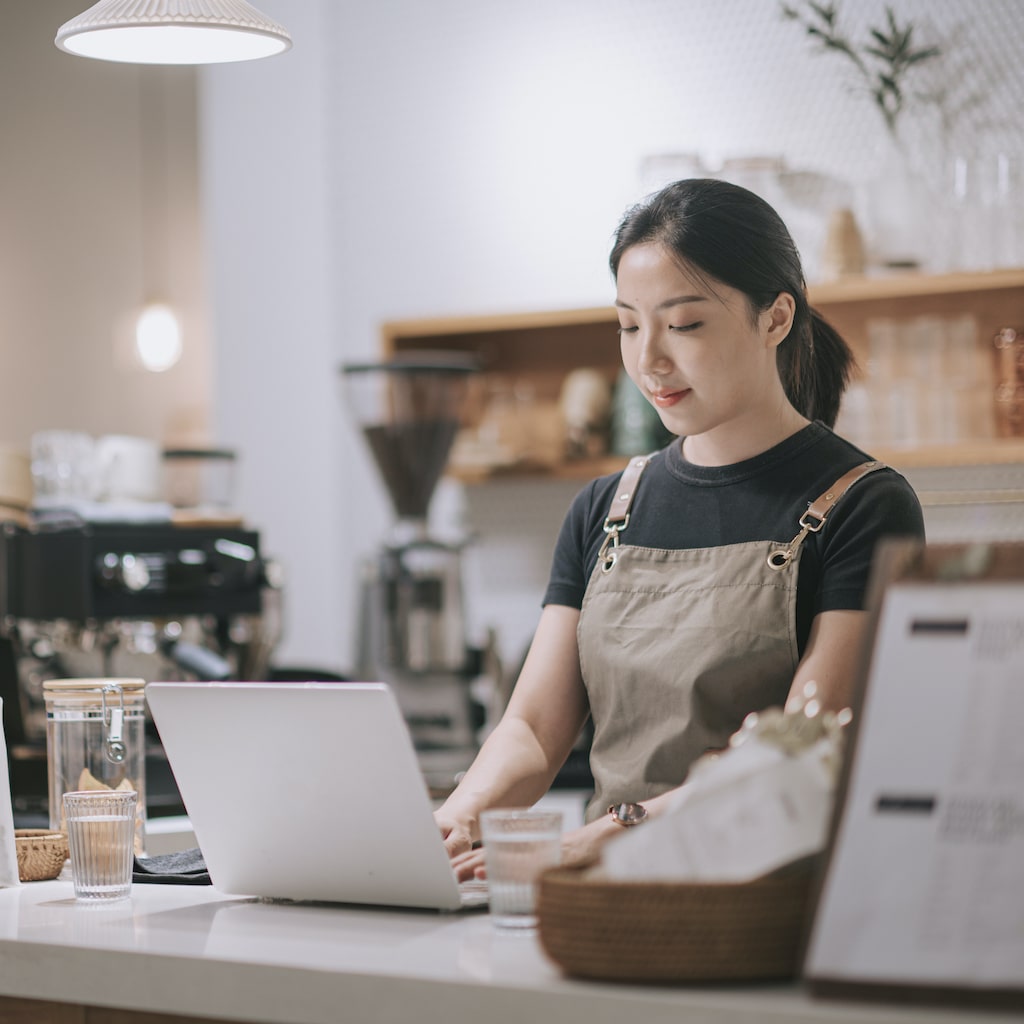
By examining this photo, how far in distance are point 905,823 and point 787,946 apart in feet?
0.42

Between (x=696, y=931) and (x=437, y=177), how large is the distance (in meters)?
3.64

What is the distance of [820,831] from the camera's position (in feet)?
3.68

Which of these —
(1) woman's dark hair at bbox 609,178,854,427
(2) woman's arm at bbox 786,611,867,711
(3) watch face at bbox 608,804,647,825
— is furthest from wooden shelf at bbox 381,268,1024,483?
(3) watch face at bbox 608,804,647,825

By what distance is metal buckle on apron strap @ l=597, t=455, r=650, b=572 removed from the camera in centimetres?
194

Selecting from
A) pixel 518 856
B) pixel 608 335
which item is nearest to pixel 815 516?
pixel 518 856

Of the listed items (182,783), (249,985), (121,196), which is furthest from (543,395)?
(249,985)

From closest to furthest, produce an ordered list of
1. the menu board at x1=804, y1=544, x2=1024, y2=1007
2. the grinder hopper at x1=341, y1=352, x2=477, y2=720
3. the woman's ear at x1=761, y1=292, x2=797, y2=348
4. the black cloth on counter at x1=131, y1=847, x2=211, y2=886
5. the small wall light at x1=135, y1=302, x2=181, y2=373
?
the menu board at x1=804, y1=544, x2=1024, y2=1007, the black cloth on counter at x1=131, y1=847, x2=211, y2=886, the woman's ear at x1=761, y1=292, x2=797, y2=348, the grinder hopper at x1=341, y1=352, x2=477, y2=720, the small wall light at x1=135, y1=302, x2=181, y2=373

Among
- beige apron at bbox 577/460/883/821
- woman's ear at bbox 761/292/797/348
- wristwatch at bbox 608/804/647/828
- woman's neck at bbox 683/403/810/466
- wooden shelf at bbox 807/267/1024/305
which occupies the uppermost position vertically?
wooden shelf at bbox 807/267/1024/305

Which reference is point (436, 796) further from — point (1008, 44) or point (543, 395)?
point (1008, 44)

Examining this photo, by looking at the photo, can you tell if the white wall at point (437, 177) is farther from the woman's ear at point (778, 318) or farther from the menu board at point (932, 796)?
the menu board at point (932, 796)

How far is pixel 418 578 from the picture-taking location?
3.84 m

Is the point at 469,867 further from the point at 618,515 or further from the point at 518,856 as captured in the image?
Result: the point at 618,515

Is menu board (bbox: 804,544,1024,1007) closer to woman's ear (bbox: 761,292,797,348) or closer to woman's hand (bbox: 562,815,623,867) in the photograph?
woman's hand (bbox: 562,815,623,867)

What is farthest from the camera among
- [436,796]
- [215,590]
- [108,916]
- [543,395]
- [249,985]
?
[543,395]
